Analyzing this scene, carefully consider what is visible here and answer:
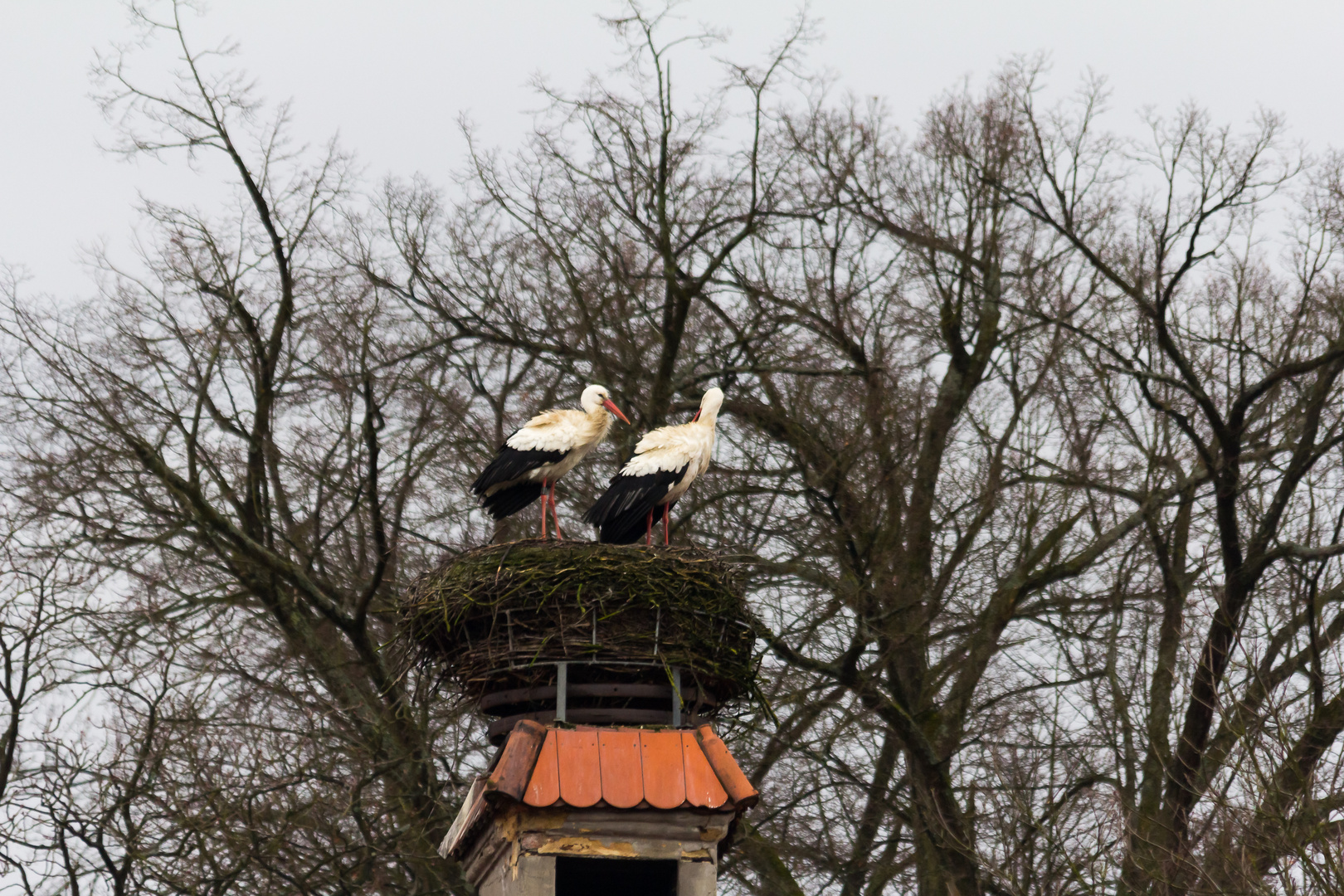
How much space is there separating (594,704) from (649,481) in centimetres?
207

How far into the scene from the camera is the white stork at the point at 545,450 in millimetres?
10047

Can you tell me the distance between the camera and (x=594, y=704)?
25.8 feet

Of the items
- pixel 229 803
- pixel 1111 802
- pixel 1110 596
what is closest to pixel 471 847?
pixel 229 803

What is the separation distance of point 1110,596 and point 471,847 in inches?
313

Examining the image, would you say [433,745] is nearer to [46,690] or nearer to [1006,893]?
[46,690]

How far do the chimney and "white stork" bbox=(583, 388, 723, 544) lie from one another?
104cm

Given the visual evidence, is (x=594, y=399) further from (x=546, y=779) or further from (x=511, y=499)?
(x=546, y=779)

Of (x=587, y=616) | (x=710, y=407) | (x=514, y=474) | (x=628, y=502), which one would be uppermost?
(x=710, y=407)

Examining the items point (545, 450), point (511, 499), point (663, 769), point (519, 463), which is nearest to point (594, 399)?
point (545, 450)

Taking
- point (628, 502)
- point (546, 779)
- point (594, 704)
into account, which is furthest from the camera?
point (628, 502)

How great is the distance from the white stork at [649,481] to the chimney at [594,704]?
3.41ft

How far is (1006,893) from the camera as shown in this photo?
13211mm

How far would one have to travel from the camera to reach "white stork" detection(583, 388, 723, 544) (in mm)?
9656

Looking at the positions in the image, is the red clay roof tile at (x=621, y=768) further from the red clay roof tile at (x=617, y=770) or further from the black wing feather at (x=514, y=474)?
the black wing feather at (x=514, y=474)
